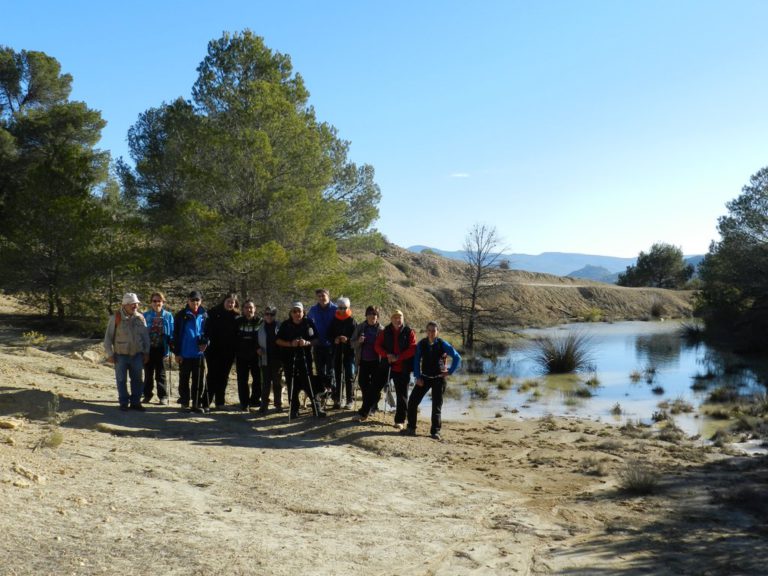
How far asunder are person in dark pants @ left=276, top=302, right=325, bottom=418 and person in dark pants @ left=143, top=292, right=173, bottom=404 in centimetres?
202

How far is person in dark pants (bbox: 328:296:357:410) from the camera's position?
10.8 m

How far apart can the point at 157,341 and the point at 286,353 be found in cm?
225

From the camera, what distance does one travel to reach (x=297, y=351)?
10.4 meters

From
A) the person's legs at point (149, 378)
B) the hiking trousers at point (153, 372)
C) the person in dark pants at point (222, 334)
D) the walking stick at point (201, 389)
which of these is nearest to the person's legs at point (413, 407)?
the person in dark pants at point (222, 334)

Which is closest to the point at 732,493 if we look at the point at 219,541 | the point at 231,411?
the point at 219,541

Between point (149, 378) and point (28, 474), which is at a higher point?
point (149, 378)

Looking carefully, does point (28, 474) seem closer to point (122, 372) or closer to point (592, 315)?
point (122, 372)

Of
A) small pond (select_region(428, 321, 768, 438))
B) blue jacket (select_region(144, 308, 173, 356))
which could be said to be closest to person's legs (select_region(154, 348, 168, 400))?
blue jacket (select_region(144, 308, 173, 356))

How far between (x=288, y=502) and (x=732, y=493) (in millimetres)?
5162

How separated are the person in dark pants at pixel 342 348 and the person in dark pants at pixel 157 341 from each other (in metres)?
2.72

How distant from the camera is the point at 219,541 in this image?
17.0 feet

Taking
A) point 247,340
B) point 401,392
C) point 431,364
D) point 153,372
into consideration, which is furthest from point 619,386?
point 153,372

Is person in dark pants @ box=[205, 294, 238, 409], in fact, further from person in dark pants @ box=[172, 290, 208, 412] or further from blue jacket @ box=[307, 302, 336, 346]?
blue jacket @ box=[307, 302, 336, 346]

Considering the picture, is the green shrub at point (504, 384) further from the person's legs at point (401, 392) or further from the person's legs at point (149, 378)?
the person's legs at point (149, 378)
